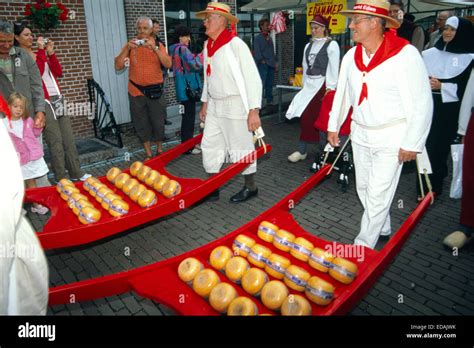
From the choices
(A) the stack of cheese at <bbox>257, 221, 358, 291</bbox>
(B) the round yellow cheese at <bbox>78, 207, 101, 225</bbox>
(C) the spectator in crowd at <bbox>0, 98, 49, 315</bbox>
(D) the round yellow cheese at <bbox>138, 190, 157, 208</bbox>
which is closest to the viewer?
(C) the spectator in crowd at <bbox>0, 98, 49, 315</bbox>

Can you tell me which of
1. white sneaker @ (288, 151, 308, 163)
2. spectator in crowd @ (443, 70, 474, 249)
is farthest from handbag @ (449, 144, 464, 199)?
white sneaker @ (288, 151, 308, 163)

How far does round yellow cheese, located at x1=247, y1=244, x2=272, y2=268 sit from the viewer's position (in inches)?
114

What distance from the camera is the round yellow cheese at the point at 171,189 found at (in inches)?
165

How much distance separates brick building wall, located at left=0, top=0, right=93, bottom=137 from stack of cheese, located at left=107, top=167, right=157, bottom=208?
15.1 feet

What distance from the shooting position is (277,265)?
2.82 metres

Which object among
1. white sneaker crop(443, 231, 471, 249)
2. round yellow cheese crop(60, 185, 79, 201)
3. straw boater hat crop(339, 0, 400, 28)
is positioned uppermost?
straw boater hat crop(339, 0, 400, 28)

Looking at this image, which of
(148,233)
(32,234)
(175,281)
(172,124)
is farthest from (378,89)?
(172,124)

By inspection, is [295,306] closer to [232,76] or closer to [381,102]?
[381,102]

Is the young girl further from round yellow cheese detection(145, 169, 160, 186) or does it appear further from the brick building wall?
the brick building wall

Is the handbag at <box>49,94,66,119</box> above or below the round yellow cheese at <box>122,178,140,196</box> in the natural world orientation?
above

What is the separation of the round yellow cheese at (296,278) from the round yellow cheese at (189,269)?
0.64 m

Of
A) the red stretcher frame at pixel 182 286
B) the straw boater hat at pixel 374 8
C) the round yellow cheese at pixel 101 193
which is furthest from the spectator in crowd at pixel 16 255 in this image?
the straw boater hat at pixel 374 8

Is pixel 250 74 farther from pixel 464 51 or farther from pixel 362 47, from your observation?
pixel 464 51

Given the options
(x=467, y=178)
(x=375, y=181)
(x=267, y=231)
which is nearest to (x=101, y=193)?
(x=267, y=231)
